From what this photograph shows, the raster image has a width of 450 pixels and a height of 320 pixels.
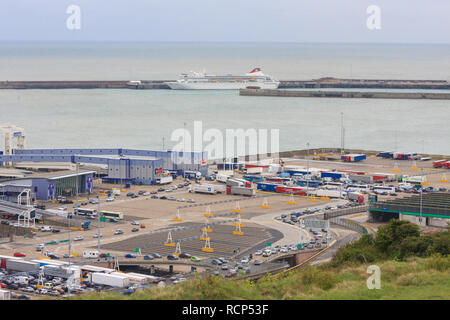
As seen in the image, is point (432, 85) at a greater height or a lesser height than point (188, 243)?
greater

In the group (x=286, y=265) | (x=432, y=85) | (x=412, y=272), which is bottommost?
(x=286, y=265)

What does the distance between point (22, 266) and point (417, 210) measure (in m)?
6.37

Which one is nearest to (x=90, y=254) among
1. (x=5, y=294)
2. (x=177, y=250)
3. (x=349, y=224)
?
(x=177, y=250)

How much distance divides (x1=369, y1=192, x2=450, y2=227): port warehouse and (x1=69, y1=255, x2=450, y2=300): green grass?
5.27 metres

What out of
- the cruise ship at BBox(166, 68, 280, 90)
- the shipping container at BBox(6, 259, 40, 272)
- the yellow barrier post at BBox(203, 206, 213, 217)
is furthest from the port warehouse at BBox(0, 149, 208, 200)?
the cruise ship at BBox(166, 68, 280, 90)

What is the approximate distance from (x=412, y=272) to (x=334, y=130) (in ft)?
81.3

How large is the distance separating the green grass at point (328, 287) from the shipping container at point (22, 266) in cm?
401

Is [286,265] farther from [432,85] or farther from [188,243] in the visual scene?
[432,85]

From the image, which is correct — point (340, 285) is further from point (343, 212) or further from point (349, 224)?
point (343, 212)

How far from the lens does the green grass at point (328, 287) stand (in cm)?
498

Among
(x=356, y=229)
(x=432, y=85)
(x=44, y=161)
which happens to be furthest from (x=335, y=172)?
(x=432, y=85)

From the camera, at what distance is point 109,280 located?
28.0 feet

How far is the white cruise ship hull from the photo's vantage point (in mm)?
50844
